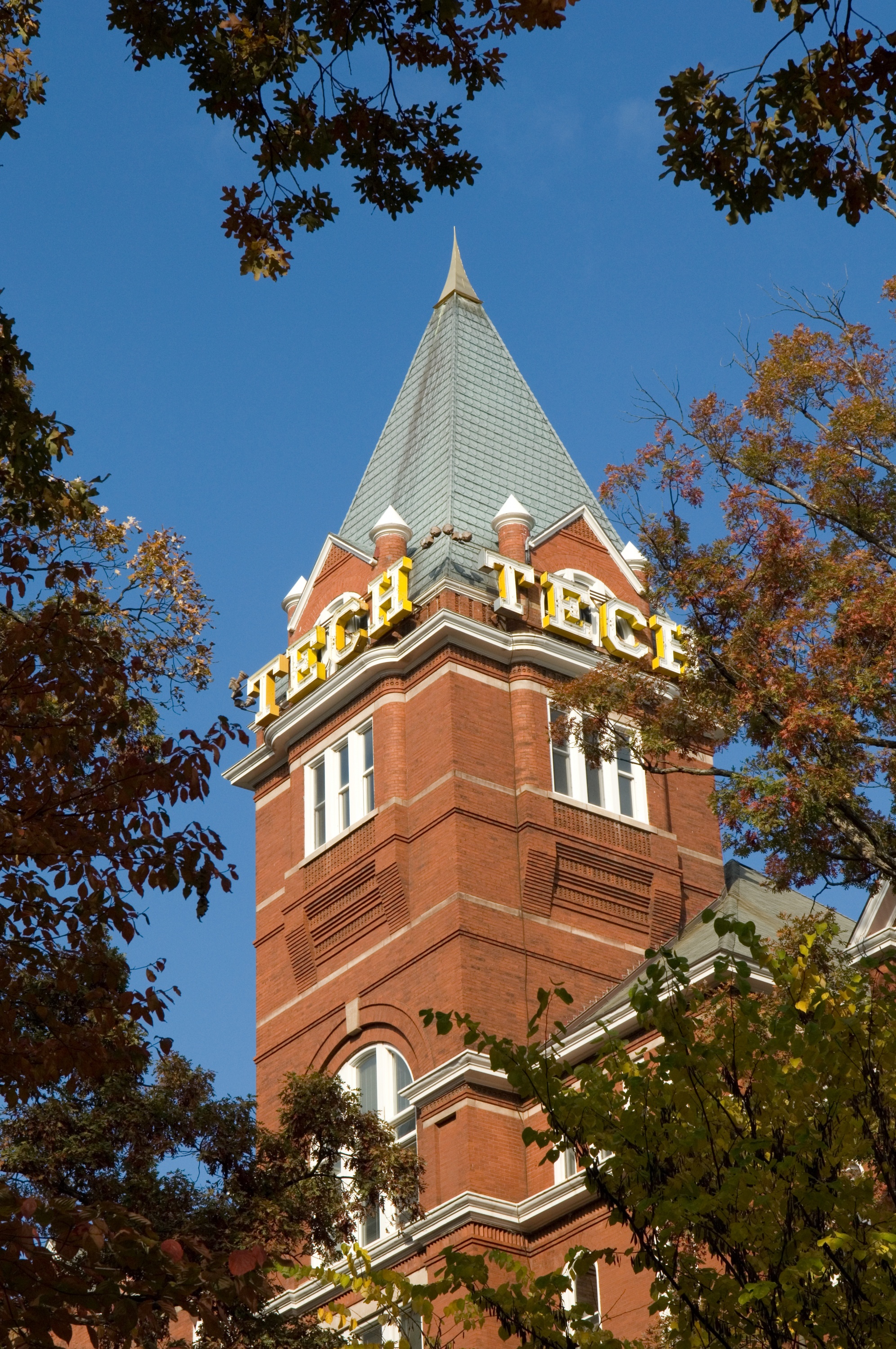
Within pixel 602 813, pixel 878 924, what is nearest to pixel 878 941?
pixel 878 924

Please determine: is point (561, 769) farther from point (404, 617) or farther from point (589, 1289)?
point (589, 1289)

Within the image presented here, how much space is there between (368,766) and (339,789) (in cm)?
93

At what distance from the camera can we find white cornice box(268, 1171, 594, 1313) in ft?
103

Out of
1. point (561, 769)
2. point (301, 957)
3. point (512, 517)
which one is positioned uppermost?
point (512, 517)

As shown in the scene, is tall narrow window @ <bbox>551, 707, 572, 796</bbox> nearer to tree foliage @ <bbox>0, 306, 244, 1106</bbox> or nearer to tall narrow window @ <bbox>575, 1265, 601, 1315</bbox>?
tall narrow window @ <bbox>575, 1265, 601, 1315</bbox>

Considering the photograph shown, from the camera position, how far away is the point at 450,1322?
30406 mm

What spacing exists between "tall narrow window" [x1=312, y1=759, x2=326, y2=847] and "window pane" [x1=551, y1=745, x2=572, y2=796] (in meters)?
5.26

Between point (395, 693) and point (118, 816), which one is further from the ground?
point (395, 693)

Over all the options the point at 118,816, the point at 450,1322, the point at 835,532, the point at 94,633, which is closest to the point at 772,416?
the point at 835,532

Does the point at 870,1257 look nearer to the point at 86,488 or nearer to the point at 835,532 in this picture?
the point at 86,488

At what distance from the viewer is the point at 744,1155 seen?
475 inches

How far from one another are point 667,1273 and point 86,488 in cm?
901

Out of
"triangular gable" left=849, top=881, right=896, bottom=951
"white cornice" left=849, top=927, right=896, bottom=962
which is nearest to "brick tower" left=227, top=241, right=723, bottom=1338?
"triangular gable" left=849, top=881, right=896, bottom=951

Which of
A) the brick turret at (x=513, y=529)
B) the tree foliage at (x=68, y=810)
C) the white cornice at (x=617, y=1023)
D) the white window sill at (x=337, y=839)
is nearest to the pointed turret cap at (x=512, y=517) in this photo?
the brick turret at (x=513, y=529)
